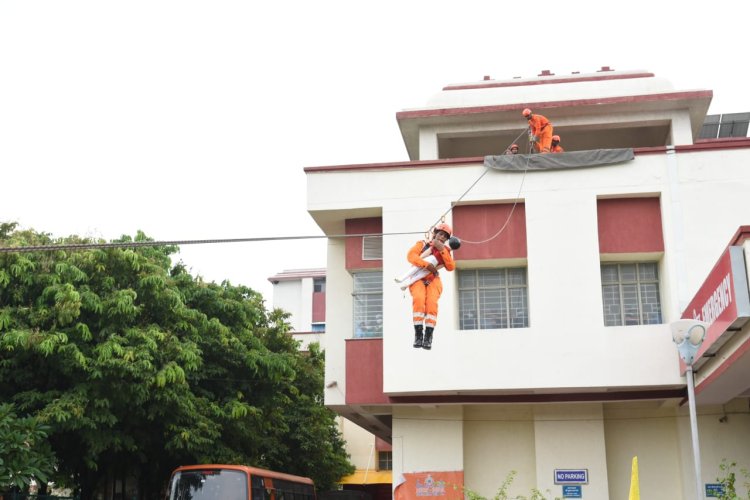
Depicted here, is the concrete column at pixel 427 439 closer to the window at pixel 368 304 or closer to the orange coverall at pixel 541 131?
the window at pixel 368 304

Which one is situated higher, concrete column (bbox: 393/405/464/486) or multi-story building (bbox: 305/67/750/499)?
multi-story building (bbox: 305/67/750/499)

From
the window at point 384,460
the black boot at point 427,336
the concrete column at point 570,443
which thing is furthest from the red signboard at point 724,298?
Result: the window at point 384,460

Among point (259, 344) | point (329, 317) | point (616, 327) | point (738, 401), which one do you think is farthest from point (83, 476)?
point (738, 401)

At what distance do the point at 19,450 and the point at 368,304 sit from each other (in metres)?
8.02

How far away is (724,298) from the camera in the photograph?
1315 centimetres

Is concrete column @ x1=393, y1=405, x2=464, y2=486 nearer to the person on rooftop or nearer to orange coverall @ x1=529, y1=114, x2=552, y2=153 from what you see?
the person on rooftop

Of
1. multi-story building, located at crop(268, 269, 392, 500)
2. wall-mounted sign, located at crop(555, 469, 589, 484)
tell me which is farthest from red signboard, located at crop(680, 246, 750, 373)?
multi-story building, located at crop(268, 269, 392, 500)

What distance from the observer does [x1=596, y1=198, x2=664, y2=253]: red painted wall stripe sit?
19.5 metres

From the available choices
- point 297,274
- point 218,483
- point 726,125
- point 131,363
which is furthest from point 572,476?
point 297,274

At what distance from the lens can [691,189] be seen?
62.8ft

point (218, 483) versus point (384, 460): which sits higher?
point (384, 460)

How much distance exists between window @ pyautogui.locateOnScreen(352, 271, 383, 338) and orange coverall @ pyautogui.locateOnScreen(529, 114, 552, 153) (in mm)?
4615

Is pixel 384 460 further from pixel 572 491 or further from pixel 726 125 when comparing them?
pixel 572 491

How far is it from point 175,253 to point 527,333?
11087mm
